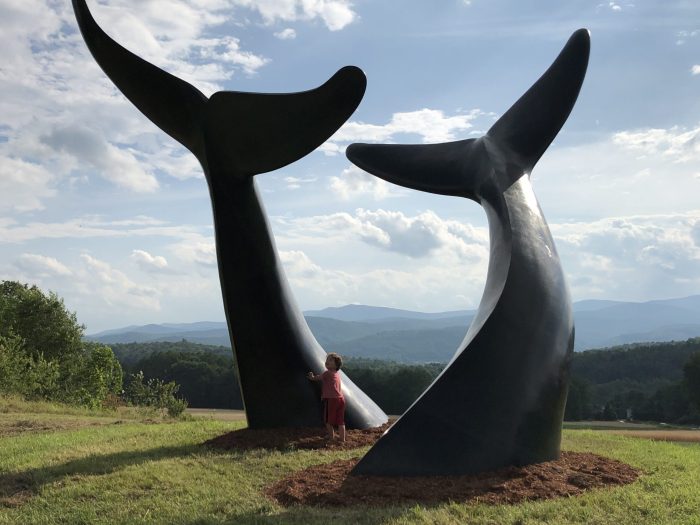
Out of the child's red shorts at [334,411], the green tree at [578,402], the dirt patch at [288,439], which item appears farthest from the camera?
the green tree at [578,402]

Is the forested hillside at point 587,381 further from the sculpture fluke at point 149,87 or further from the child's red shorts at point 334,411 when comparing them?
the sculpture fluke at point 149,87

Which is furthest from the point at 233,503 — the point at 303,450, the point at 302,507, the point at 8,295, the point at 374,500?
the point at 8,295

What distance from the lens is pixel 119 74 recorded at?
865 centimetres

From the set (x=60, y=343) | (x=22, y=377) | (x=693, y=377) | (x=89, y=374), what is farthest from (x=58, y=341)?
(x=693, y=377)

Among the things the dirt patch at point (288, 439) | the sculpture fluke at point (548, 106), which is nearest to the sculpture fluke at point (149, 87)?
the dirt patch at point (288, 439)

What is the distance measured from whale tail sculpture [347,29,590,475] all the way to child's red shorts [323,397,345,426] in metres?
2.25

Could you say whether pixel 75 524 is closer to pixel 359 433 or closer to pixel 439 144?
pixel 359 433

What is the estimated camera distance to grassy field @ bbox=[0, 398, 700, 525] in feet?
18.7

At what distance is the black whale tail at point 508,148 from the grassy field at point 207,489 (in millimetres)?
3977

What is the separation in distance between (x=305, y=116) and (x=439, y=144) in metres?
2.59

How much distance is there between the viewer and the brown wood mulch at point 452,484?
6137mm

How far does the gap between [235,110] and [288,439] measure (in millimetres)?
4583

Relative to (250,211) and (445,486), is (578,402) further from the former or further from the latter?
(445,486)

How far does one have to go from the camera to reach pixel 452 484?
6492mm
